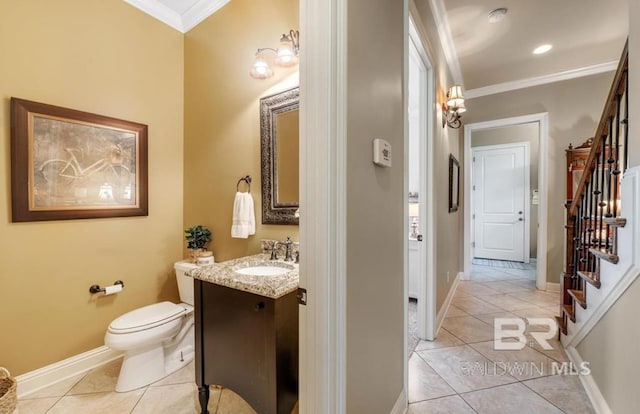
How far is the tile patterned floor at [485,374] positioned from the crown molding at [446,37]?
2.73 m

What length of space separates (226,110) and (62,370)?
2242 mm

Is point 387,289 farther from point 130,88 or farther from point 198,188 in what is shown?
point 130,88

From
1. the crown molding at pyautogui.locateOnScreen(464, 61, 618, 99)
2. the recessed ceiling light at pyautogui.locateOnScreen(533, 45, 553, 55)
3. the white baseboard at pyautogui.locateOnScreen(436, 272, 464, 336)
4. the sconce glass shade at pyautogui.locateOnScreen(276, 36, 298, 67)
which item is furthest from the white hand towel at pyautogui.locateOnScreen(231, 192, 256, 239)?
the crown molding at pyautogui.locateOnScreen(464, 61, 618, 99)

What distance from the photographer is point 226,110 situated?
2346 millimetres

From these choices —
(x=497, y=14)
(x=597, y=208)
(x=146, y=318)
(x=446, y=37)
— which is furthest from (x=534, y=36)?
(x=146, y=318)

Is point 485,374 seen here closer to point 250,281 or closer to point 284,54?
point 250,281

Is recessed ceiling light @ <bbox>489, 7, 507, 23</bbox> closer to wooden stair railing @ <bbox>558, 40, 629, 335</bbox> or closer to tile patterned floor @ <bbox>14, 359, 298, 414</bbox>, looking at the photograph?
wooden stair railing @ <bbox>558, 40, 629, 335</bbox>

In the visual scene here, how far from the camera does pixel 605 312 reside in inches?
58.6

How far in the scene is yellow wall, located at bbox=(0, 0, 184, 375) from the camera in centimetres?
172

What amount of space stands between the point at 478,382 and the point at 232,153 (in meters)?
2.44

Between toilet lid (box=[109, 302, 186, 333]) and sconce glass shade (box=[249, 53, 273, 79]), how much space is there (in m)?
1.80

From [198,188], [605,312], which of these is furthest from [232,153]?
[605,312]

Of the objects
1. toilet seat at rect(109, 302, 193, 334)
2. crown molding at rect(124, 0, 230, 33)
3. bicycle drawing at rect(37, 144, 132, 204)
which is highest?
crown molding at rect(124, 0, 230, 33)

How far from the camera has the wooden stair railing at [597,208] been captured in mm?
1426
